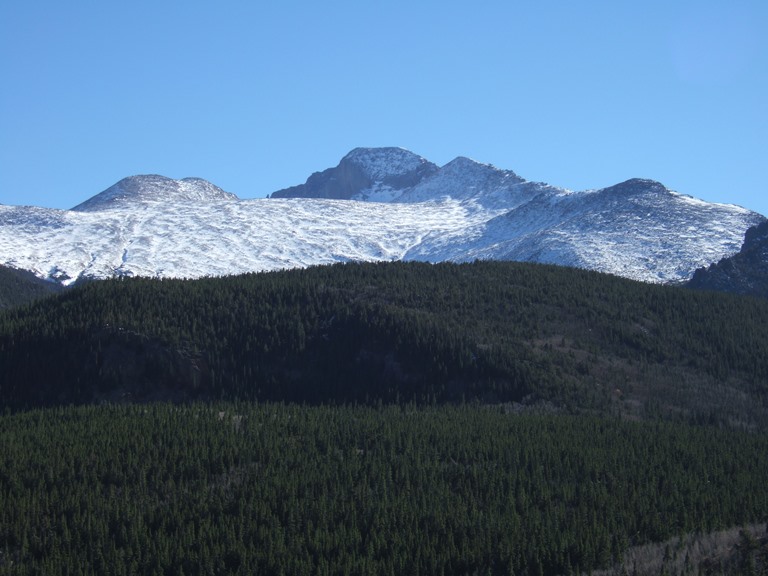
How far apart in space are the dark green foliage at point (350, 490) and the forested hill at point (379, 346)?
12760 millimetres

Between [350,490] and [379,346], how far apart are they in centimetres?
4736

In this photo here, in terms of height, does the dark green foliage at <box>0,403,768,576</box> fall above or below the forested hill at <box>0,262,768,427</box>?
below

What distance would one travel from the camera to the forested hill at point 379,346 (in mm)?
121500

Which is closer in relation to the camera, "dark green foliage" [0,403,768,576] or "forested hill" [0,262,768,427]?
"dark green foliage" [0,403,768,576]

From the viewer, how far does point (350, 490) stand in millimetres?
84312

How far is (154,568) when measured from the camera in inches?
2795

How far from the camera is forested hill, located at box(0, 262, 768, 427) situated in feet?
399

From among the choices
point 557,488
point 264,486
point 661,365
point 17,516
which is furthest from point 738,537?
point 661,365

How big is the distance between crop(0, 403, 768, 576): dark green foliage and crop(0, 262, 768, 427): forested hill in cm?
1276

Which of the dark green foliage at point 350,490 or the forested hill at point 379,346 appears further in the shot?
the forested hill at point 379,346

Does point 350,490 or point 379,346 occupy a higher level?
point 379,346

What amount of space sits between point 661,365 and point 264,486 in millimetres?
63968

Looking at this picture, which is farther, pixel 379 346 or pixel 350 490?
pixel 379 346

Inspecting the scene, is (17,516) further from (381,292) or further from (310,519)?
(381,292)
